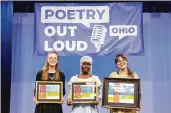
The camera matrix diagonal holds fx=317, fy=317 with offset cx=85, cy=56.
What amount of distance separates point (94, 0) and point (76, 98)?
1350mm

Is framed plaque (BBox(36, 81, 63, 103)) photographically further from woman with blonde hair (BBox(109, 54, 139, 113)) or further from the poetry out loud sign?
woman with blonde hair (BBox(109, 54, 139, 113))

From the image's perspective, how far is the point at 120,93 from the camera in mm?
3814

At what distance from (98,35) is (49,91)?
0.98 metres

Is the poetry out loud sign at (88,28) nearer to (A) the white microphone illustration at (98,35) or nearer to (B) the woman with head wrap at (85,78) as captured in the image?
(A) the white microphone illustration at (98,35)

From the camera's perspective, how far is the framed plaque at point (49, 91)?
387cm

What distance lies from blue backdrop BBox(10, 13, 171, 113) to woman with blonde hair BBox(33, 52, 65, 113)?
0.32 m

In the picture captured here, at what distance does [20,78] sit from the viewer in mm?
4414

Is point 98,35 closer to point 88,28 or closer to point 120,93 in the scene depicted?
point 88,28

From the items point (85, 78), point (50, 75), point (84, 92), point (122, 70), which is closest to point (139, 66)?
point (122, 70)

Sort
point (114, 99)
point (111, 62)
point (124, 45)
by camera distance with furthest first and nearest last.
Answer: point (111, 62) → point (124, 45) → point (114, 99)

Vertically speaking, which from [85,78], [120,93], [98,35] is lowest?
[120,93]

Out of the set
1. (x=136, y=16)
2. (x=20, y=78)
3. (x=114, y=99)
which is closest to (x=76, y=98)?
(x=114, y=99)

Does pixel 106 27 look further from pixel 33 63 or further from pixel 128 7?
pixel 33 63

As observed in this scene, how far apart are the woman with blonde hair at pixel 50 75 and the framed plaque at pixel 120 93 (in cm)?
60
